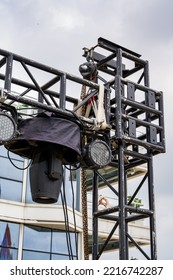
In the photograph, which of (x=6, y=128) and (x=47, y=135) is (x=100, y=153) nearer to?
(x=47, y=135)

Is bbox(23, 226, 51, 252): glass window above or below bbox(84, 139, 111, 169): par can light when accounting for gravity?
above

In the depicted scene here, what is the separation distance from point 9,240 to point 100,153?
932 cm

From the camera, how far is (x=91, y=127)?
6.40 metres

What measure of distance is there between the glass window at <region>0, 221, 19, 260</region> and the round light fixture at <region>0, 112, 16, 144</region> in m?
9.51

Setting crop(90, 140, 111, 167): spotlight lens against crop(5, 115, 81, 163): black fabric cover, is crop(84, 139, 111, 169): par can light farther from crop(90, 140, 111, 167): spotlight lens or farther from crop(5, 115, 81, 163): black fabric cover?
crop(5, 115, 81, 163): black fabric cover

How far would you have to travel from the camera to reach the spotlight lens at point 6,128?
5.54 metres

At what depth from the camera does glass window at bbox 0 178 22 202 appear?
49.4ft

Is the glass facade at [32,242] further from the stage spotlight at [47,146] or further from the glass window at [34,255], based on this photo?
the stage spotlight at [47,146]

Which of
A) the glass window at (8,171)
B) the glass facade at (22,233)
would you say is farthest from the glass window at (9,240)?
the glass window at (8,171)

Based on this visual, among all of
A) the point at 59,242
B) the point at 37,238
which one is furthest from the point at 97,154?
the point at 59,242

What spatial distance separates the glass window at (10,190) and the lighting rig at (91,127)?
325 inches

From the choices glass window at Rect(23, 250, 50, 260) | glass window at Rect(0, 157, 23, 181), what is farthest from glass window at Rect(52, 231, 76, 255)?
glass window at Rect(0, 157, 23, 181)

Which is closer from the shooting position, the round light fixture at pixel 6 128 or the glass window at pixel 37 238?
the round light fixture at pixel 6 128
